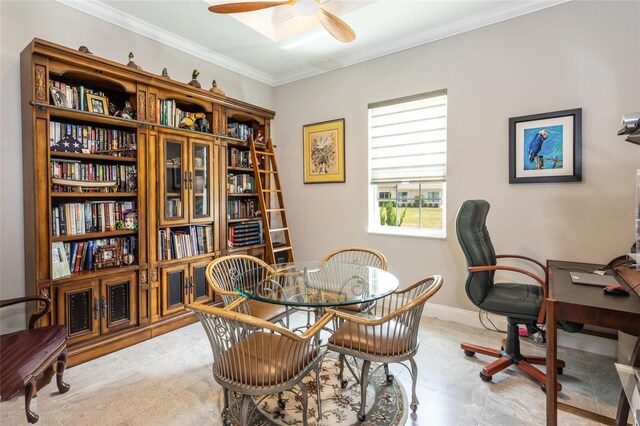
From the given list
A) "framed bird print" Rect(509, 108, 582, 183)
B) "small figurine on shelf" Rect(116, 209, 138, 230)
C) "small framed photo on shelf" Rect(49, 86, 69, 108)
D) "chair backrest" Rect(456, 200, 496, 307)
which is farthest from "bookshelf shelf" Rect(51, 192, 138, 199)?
"framed bird print" Rect(509, 108, 582, 183)

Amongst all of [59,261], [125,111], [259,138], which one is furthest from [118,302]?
[259,138]

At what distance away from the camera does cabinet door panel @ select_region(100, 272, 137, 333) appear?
2.51 m

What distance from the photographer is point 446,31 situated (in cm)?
302


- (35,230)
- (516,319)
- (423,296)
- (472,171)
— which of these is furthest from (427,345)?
(35,230)

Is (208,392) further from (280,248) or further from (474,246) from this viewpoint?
(474,246)

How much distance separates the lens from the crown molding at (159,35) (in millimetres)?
2639

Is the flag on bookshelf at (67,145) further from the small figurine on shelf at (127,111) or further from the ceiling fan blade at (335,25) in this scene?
the ceiling fan blade at (335,25)

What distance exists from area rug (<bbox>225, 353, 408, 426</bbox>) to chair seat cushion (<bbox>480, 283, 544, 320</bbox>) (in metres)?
0.86

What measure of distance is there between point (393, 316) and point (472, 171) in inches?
80.9

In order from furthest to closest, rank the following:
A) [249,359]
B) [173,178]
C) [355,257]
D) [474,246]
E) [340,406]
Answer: [355,257]
[173,178]
[474,246]
[340,406]
[249,359]

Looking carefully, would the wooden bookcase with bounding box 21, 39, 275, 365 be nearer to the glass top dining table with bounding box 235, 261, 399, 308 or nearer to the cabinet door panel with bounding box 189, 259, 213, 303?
the cabinet door panel with bounding box 189, 259, 213, 303

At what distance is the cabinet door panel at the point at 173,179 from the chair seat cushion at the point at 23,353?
3.82 ft

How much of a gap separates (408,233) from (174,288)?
2.49 m

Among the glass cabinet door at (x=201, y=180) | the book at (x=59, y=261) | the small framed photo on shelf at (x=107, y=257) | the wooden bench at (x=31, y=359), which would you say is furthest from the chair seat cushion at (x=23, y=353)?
the glass cabinet door at (x=201, y=180)
